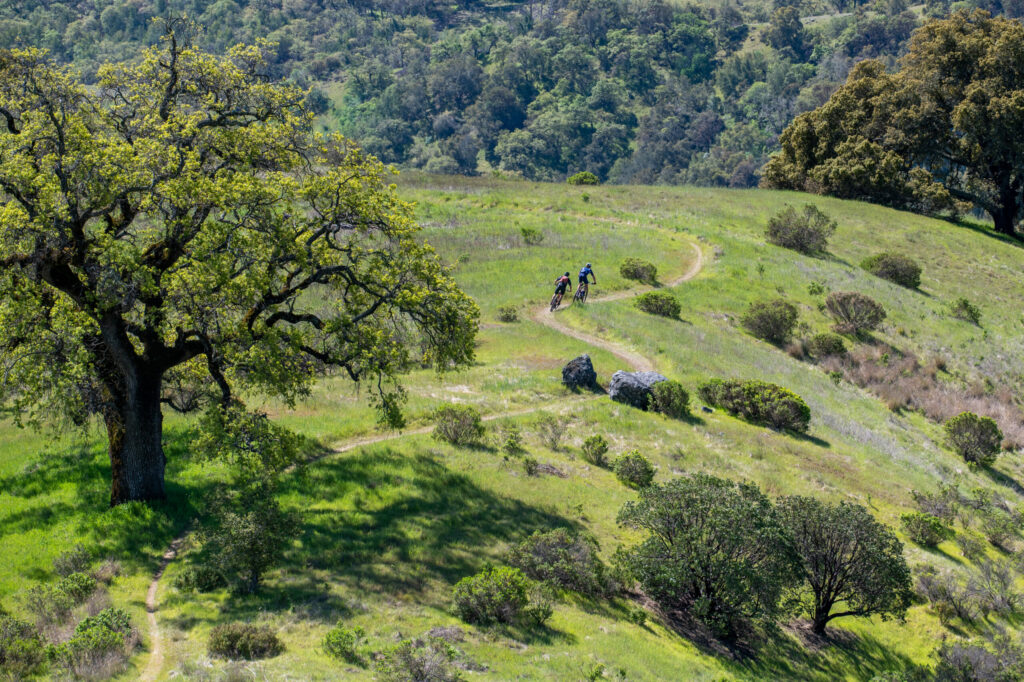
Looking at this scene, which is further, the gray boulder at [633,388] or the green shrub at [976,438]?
the green shrub at [976,438]

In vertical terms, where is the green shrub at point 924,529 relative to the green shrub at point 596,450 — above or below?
below

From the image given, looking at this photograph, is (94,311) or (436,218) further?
(436,218)

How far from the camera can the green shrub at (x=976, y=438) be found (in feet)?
104

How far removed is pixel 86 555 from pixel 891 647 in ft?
56.7

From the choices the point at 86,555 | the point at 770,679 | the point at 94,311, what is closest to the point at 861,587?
the point at 770,679

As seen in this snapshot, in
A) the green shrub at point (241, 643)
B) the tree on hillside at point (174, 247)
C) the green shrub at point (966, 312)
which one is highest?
the tree on hillside at point (174, 247)

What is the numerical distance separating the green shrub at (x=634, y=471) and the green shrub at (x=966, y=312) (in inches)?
1425

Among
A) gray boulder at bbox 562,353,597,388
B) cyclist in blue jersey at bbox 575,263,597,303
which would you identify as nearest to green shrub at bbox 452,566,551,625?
gray boulder at bbox 562,353,597,388

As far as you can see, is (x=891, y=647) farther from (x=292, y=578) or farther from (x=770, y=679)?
(x=292, y=578)

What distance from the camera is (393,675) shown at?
1081cm

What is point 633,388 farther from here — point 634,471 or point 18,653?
point 18,653

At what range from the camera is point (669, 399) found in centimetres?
2694

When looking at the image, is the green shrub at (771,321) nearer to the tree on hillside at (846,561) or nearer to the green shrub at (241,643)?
the tree on hillside at (846,561)

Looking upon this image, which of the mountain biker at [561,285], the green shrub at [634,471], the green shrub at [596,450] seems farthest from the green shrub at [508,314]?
the green shrub at [634,471]
